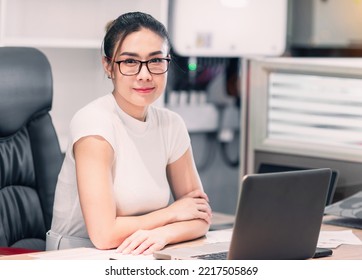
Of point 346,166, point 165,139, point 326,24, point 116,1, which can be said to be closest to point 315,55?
point 326,24

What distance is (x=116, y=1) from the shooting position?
131 inches

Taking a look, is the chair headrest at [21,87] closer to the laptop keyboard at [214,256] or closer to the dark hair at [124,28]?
the dark hair at [124,28]

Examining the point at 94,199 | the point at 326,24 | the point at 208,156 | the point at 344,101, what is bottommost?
the point at 208,156

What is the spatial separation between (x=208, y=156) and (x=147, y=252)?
2429 mm

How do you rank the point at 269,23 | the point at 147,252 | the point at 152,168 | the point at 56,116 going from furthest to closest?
the point at 269,23, the point at 56,116, the point at 152,168, the point at 147,252

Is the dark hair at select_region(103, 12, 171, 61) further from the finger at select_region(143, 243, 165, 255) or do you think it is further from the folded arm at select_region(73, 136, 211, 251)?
the finger at select_region(143, 243, 165, 255)

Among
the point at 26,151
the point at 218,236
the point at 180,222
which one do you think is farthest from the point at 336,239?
the point at 26,151

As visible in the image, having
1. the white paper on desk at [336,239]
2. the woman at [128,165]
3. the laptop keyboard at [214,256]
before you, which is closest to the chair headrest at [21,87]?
the woman at [128,165]

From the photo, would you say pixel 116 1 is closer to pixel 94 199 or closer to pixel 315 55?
pixel 315 55

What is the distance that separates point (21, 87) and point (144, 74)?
0.40 metres

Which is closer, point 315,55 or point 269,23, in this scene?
point 269,23

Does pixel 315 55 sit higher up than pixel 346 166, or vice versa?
pixel 315 55

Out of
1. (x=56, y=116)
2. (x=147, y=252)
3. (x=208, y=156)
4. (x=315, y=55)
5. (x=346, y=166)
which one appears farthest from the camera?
(x=208, y=156)

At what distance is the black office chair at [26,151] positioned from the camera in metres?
2.27
